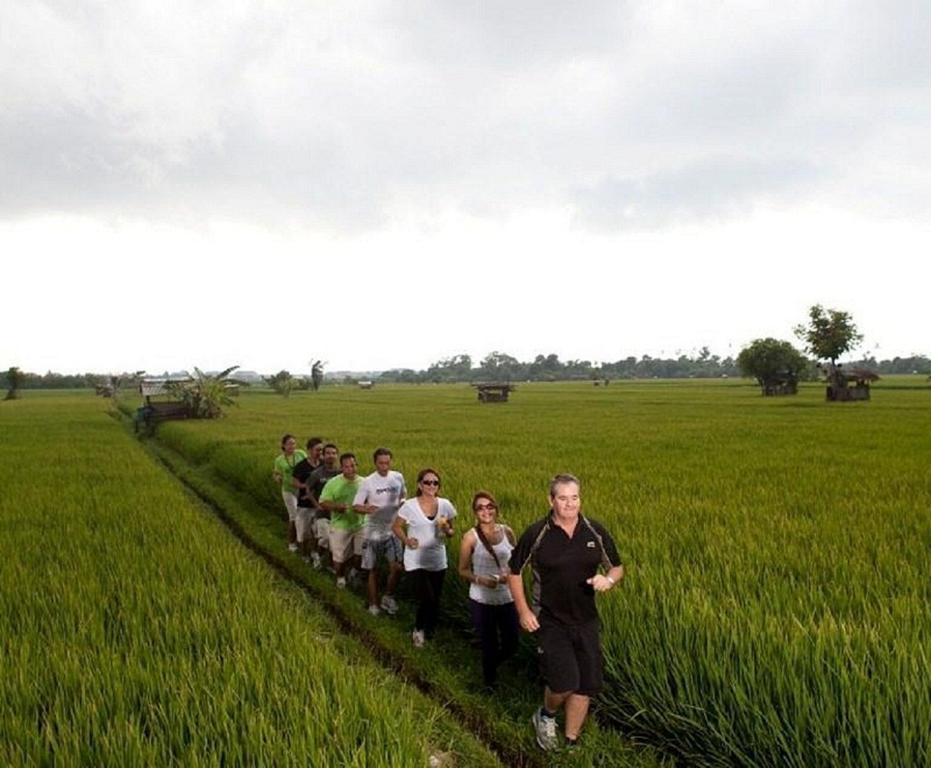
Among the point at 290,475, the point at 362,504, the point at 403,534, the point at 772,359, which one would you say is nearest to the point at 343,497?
the point at 362,504

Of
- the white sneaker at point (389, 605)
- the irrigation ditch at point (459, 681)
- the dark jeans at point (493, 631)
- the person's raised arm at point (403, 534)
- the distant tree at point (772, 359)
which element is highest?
the distant tree at point (772, 359)

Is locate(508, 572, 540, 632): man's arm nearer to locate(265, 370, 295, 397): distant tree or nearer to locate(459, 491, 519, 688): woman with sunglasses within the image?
locate(459, 491, 519, 688): woman with sunglasses

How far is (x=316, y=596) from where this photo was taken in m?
7.21

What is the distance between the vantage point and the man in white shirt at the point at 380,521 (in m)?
6.50

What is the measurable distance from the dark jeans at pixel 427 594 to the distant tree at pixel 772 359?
55181mm

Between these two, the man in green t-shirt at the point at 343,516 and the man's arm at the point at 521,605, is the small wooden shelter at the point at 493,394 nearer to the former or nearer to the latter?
the man in green t-shirt at the point at 343,516

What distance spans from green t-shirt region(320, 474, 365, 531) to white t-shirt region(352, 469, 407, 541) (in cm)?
42

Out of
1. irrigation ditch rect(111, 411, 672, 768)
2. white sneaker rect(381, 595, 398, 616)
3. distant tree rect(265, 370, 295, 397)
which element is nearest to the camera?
irrigation ditch rect(111, 411, 672, 768)

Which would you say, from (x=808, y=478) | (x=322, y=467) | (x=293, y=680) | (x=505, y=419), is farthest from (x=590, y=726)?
(x=505, y=419)

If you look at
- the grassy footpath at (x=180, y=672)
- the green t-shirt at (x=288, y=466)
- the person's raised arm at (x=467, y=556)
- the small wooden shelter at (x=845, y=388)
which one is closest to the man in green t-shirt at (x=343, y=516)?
the grassy footpath at (x=180, y=672)

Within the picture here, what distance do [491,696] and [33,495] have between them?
10.2m

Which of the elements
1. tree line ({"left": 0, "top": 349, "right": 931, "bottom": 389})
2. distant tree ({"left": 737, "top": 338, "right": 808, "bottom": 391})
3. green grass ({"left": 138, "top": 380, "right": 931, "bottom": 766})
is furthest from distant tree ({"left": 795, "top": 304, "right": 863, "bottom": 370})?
tree line ({"left": 0, "top": 349, "right": 931, "bottom": 389})

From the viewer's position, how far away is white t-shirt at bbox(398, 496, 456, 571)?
558cm

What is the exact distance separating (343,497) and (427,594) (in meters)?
1.96
